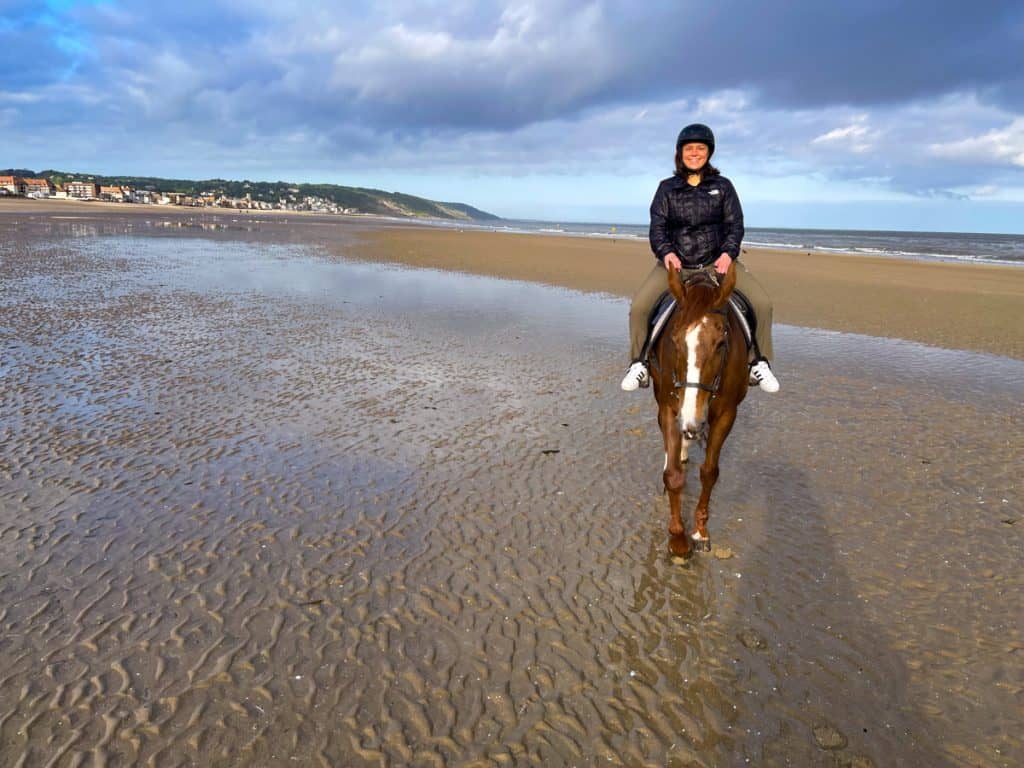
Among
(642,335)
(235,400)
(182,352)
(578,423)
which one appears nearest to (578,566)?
(642,335)

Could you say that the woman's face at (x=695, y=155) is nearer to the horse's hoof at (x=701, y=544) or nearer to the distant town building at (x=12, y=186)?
the horse's hoof at (x=701, y=544)

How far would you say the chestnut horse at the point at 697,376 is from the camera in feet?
16.1

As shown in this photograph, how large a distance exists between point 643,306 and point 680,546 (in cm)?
278

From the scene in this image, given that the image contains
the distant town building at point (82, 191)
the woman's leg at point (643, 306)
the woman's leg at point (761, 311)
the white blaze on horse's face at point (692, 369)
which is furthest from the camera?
the distant town building at point (82, 191)

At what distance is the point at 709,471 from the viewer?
610 centimetres

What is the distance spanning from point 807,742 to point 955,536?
3903 millimetres

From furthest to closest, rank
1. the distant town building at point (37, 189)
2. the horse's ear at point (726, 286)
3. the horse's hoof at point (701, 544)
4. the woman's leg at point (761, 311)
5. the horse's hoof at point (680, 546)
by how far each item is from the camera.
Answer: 1. the distant town building at point (37, 189)
2. the woman's leg at point (761, 311)
3. the horse's hoof at point (701, 544)
4. the horse's hoof at point (680, 546)
5. the horse's ear at point (726, 286)

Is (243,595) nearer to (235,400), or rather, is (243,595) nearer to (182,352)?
(235,400)

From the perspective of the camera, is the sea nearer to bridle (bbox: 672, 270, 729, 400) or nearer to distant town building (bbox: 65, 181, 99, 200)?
bridle (bbox: 672, 270, 729, 400)

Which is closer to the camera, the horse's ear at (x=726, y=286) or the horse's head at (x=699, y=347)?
the horse's head at (x=699, y=347)

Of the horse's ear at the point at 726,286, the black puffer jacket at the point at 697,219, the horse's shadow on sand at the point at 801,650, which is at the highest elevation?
the black puffer jacket at the point at 697,219

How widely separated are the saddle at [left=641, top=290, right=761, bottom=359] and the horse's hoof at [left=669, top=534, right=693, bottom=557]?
216cm

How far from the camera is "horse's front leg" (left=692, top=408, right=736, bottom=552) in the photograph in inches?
234

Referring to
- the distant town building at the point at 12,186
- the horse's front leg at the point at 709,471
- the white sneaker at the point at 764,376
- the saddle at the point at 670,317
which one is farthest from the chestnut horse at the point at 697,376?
the distant town building at the point at 12,186
